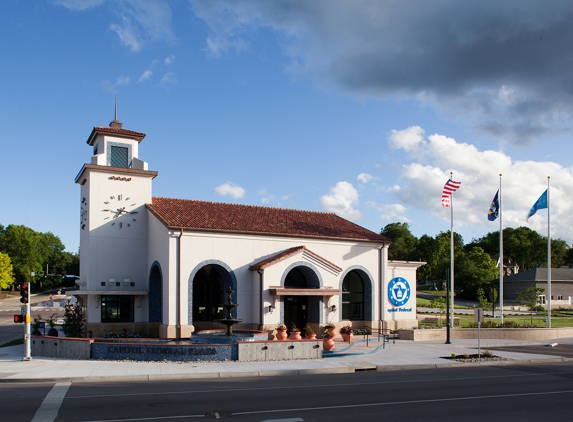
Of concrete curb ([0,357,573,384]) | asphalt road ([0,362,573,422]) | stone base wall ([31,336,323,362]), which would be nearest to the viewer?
asphalt road ([0,362,573,422])

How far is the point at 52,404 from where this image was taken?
13484 mm

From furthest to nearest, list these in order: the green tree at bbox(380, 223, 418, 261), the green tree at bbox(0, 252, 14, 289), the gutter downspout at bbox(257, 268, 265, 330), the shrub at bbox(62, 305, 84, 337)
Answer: the green tree at bbox(380, 223, 418, 261) < the green tree at bbox(0, 252, 14, 289) < the gutter downspout at bbox(257, 268, 265, 330) < the shrub at bbox(62, 305, 84, 337)

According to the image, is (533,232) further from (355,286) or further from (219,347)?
(219,347)

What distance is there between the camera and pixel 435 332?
33.1 metres

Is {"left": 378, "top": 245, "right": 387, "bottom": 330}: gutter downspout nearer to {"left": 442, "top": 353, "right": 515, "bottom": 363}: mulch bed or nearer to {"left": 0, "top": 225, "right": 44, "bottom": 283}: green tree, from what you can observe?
{"left": 442, "top": 353, "right": 515, "bottom": 363}: mulch bed

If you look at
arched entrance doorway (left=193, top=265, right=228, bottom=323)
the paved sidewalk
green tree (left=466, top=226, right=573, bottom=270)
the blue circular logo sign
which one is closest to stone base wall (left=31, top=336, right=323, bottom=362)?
the paved sidewalk

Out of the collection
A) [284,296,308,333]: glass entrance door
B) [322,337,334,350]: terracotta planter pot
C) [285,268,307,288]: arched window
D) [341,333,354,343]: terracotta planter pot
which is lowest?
[341,333,354,343]: terracotta planter pot

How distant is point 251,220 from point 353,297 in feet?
28.7

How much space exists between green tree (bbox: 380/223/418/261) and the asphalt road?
304 feet

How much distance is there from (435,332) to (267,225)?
40.1 feet

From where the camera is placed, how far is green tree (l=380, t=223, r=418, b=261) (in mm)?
115188

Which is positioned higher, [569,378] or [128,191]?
[128,191]

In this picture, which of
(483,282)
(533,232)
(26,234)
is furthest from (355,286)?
(26,234)

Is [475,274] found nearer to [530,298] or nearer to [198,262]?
[530,298]
